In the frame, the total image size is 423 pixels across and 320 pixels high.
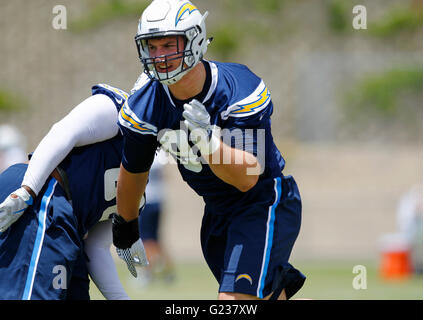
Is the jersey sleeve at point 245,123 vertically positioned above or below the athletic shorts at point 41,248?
above

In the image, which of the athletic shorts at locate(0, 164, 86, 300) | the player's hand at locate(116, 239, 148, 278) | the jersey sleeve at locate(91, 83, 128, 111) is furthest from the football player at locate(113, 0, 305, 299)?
the athletic shorts at locate(0, 164, 86, 300)

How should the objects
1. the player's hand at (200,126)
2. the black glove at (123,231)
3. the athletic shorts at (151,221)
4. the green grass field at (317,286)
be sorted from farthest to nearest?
the athletic shorts at (151,221)
the green grass field at (317,286)
the black glove at (123,231)
the player's hand at (200,126)

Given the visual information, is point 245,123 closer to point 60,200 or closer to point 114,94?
point 114,94

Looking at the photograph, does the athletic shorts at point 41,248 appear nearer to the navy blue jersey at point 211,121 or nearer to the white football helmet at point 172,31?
the navy blue jersey at point 211,121

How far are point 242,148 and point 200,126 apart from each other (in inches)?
12.4

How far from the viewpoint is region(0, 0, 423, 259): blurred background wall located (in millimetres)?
21703

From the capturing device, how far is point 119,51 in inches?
947

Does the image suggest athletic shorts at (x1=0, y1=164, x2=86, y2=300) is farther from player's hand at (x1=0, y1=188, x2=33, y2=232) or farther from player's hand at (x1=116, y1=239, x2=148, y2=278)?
player's hand at (x1=116, y1=239, x2=148, y2=278)

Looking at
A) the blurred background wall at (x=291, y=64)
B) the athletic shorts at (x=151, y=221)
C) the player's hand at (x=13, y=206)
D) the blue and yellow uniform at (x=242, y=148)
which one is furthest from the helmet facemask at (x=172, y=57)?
the blurred background wall at (x=291, y=64)

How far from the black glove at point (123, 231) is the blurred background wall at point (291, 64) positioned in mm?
14898

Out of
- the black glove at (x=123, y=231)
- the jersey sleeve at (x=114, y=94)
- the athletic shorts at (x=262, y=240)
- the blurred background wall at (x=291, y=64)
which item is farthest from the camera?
the blurred background wall at (x=291, y=64)

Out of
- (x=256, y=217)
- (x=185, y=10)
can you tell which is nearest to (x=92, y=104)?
(x=185, y=10)

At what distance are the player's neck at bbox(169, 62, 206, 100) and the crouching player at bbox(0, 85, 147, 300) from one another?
40cm

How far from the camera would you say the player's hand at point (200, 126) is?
3.60 meters
